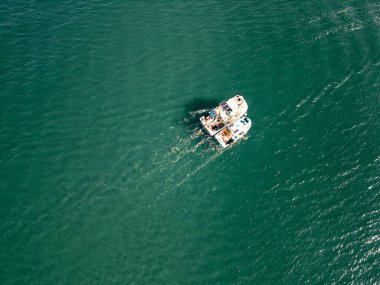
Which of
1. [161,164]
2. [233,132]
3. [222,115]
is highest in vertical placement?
[222,115]

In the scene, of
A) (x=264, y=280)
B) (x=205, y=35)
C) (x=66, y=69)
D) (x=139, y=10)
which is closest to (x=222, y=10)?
(x=205, y=35)

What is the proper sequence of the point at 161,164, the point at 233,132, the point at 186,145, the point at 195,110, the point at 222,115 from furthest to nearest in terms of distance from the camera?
the point at 195,110 < the point at 222,115 < the point at 186,145 < the point at 233,132 < the point at 161,164

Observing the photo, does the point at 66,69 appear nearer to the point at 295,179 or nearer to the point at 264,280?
the point at 295,179

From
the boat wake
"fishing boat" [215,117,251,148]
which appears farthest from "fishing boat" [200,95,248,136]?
the boat wake

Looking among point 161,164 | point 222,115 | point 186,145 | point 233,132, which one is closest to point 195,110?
point 222,115

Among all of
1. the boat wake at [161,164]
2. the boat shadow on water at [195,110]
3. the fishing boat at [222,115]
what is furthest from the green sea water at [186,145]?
the fishing boat at [222,115]

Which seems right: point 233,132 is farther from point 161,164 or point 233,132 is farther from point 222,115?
point 161,164
